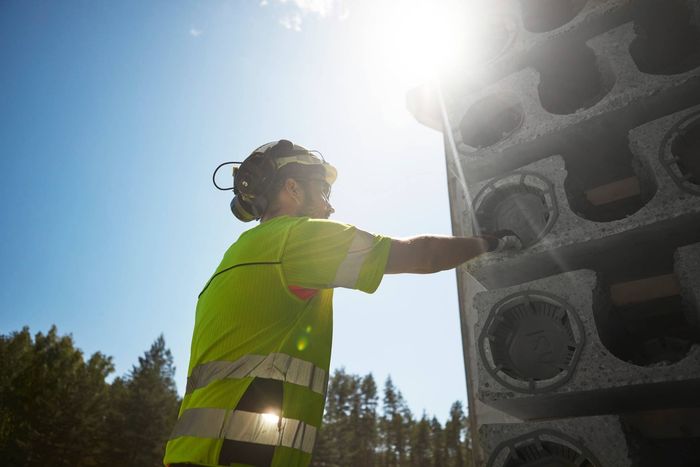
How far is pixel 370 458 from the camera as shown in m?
54.0

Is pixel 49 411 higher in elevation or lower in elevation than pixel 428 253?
higher

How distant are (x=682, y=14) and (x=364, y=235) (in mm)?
3381

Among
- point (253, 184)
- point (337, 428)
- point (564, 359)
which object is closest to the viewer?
point (253, 184)

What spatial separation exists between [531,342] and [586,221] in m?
0.91

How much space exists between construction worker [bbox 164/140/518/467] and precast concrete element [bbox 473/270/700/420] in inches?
41.9

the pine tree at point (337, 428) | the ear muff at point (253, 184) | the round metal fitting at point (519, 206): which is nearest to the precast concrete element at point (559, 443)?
the round metal fitting at point (519, 206)

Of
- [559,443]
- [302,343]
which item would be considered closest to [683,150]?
[559,443]

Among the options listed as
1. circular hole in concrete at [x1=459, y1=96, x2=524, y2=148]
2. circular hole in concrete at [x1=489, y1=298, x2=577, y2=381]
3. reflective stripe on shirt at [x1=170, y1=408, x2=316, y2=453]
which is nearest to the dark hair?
reflective stripe on shirt at [x1=170, y1=408, x2=316, y2=453]

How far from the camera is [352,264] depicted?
1.94 metres

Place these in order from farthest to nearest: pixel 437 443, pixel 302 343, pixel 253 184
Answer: pixel 437 443
pixel 253 184
pixel 302 343

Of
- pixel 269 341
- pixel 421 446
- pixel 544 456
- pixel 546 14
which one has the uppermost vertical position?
pixel 421 446

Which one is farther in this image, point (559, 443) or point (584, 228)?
point (584, 228)

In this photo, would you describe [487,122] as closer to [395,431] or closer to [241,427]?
[241,427]

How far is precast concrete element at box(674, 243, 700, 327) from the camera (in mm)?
2629
